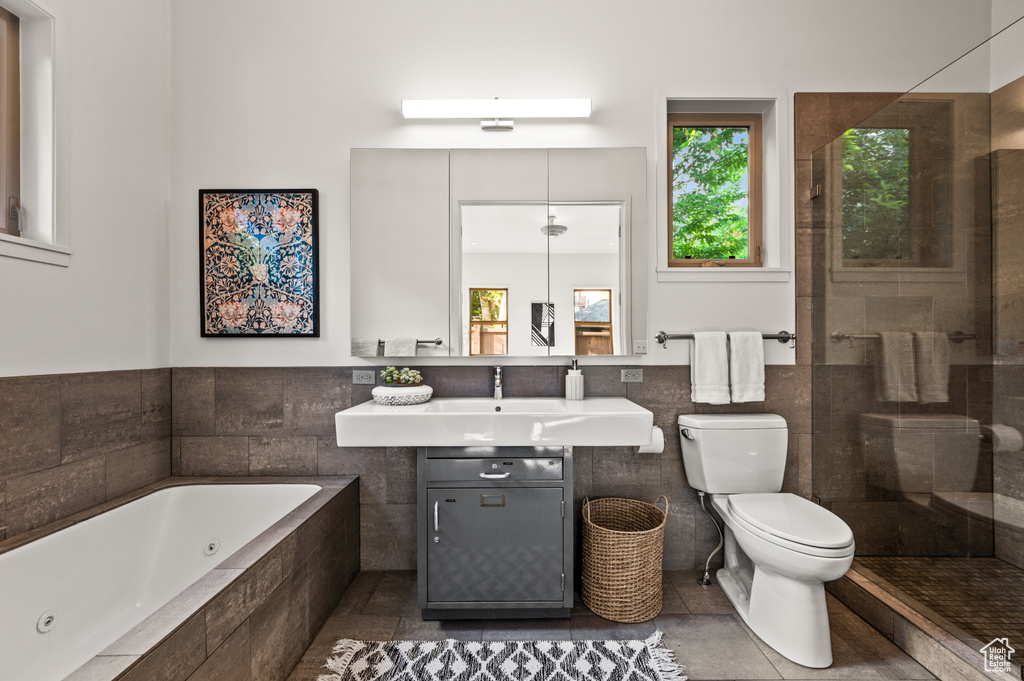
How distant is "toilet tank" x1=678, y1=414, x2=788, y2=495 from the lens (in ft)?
6.41

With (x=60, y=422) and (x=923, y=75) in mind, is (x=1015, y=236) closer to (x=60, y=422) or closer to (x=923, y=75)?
(x=923, y=75)

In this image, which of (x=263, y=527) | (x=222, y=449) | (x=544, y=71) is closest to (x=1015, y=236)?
(x=544, y=71)

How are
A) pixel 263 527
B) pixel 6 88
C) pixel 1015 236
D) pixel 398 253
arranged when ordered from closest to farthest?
pixel 1015 236
pixel 6 88
pixel 263 527
pixel 398 253

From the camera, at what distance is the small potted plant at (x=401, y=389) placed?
1.94 meters

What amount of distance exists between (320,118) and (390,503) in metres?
1.84

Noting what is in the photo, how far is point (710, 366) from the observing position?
209 cm

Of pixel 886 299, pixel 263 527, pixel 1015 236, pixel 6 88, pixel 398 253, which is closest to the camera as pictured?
pixel 1015 236

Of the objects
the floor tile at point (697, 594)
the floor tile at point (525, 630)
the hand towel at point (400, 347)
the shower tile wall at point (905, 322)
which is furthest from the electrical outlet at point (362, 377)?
the shower tile wall at point (905, 322)

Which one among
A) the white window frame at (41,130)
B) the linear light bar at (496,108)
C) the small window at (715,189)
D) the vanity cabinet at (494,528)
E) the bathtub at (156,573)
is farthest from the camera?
the small window at (715,189)

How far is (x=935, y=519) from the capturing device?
163cm

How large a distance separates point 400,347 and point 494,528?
889 millimetres

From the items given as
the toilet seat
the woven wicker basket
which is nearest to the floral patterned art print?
the woven wicker basket

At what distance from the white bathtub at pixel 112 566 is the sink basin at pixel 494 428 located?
57cm

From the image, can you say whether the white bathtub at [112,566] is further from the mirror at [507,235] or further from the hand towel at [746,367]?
the hand towel at [746,367]
